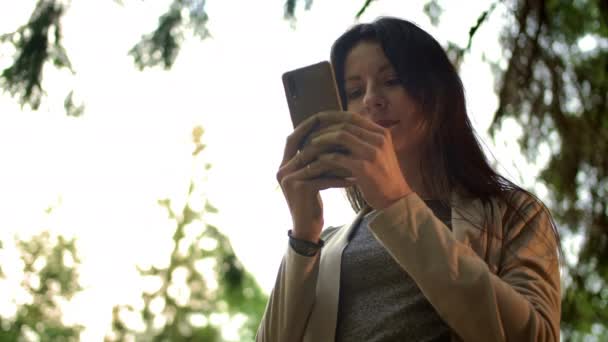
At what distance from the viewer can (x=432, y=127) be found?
114cm

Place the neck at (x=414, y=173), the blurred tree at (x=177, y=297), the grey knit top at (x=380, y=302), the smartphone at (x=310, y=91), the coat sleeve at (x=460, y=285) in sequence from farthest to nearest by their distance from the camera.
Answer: the blurred tree at (x=177, y=297)
the neck at (x=414, y=173)
the smartphone at (x=310, y=91)
the grey knit top at (x=380, y=302)
the coat sleeve at (x=460, y=285)

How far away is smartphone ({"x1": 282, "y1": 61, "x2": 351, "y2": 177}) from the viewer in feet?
3.46

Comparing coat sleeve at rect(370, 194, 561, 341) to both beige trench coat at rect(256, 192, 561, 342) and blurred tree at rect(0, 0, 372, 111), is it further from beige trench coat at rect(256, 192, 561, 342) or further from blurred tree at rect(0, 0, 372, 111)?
blurred tree at rect(0, 0, 372, 111)

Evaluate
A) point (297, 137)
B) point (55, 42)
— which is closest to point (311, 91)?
point (297, 137)

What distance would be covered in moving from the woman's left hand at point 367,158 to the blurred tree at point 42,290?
300 inches

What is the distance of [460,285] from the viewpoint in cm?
82

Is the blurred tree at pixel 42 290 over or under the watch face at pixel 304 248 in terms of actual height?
under

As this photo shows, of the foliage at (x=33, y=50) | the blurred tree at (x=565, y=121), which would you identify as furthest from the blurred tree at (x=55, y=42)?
the blurred tree at (x=565, y=121)

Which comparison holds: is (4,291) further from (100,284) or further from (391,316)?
(391,316)

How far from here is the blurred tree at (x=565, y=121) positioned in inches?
42.9

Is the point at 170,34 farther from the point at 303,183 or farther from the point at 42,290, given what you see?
the point at 42,290

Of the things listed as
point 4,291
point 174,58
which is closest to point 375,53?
point 174,58

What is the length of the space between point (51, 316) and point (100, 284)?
693 millimetres

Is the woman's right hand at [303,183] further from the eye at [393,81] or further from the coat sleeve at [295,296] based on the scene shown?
the eye at [393,81]
